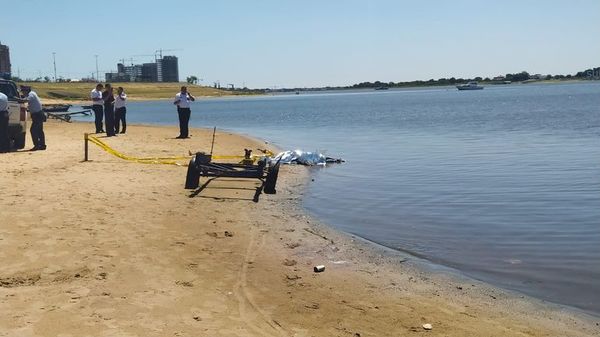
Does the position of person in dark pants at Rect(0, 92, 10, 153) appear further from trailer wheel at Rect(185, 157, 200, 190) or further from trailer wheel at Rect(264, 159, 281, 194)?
trailer wheel at Rect(264, 159, 281, 194)

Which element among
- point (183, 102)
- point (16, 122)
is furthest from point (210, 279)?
point (183, 102)

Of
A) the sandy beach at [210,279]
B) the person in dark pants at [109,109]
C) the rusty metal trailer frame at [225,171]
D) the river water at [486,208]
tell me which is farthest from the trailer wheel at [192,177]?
the person in dark pants at [109,109]

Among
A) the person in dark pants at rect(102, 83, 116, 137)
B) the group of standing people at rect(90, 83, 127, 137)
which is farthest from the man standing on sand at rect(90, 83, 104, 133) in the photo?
the person in dark pants at rect(102, 83, 116, 137)

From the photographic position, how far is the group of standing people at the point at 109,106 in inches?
883

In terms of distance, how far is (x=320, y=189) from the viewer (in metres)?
14.1

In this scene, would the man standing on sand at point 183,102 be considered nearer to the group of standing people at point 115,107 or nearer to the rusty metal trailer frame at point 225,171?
the group of standing people at point 115,107

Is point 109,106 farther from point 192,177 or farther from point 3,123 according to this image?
point 192,177

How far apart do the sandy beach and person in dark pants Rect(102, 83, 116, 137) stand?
1162 centimetres

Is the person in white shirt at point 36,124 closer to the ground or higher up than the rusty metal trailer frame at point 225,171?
higher up

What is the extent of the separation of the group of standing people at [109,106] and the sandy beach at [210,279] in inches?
463

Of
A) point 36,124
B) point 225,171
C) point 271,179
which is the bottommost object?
point 271,179

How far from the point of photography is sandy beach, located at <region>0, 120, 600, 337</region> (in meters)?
5.43

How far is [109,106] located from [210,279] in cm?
1725

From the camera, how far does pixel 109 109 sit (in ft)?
74.1
